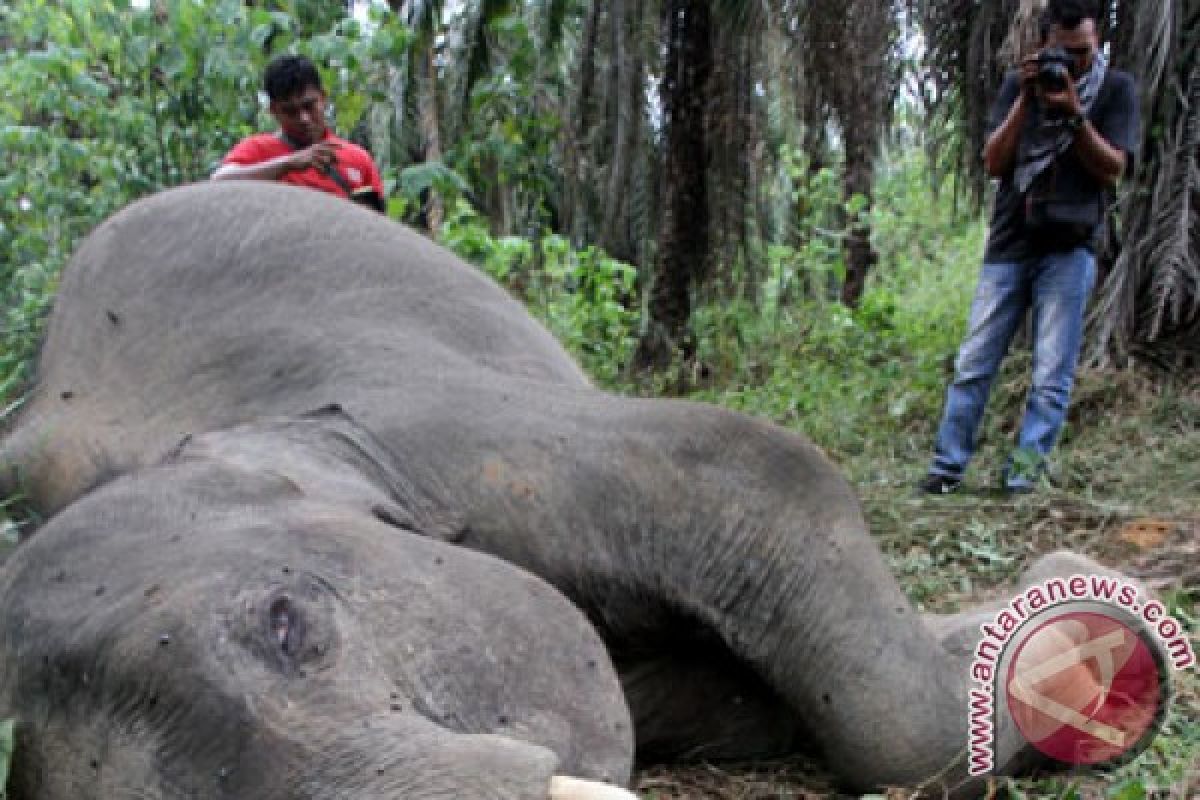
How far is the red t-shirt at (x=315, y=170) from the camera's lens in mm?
4789

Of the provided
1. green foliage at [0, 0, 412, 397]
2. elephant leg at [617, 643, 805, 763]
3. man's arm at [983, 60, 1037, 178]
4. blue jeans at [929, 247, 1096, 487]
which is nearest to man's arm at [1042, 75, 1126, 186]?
man's arm at [983, 60, 1037, 178]

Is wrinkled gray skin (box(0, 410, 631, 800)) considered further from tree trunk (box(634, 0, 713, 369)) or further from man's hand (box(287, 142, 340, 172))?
tree trunk (box(634, 0, 713, 369))

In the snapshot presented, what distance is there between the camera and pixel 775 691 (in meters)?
2.56

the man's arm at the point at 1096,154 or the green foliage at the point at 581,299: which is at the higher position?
the man's arm at the point at 1096,154

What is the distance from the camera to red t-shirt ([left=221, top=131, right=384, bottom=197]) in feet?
15.7

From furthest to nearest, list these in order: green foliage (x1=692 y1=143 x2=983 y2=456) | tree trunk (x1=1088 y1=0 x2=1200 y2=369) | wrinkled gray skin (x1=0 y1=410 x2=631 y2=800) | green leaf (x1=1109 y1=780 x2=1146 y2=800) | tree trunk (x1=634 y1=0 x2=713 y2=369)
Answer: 1. tree trunk (x1=634 y1=0 x2=713 y2=369)
2. green foliage (x1=692 y1=143 x2=983 y2=456)
3. tree trunk (x1=1088 y1=0 x2=1200 y2=369)
4. green leaf (x1=1109 y1=780 x2=1146 y2=800)
5. wrinkled gray skin (x1=0 y1=410 x2=631 y2=800)

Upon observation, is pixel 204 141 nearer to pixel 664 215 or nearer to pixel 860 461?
pixel 664 215

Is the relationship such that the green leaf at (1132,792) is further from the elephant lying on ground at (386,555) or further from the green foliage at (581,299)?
the green foliage at (581,299)

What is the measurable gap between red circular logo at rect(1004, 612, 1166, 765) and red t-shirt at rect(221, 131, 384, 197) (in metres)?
2.98

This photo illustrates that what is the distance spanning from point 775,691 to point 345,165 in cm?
297

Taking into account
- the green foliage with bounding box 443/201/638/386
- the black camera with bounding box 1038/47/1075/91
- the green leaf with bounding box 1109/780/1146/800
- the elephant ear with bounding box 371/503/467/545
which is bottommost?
the green foliage with bounding box 443/201/638/386

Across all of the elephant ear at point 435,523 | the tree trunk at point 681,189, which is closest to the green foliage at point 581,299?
the tree trunk at point 681,189

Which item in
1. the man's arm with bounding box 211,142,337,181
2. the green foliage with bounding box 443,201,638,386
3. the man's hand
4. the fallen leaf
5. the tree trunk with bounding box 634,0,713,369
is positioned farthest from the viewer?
the green foliage with bounding box 443,201,638,386

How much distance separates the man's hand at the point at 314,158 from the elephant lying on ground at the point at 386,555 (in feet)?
3.25
